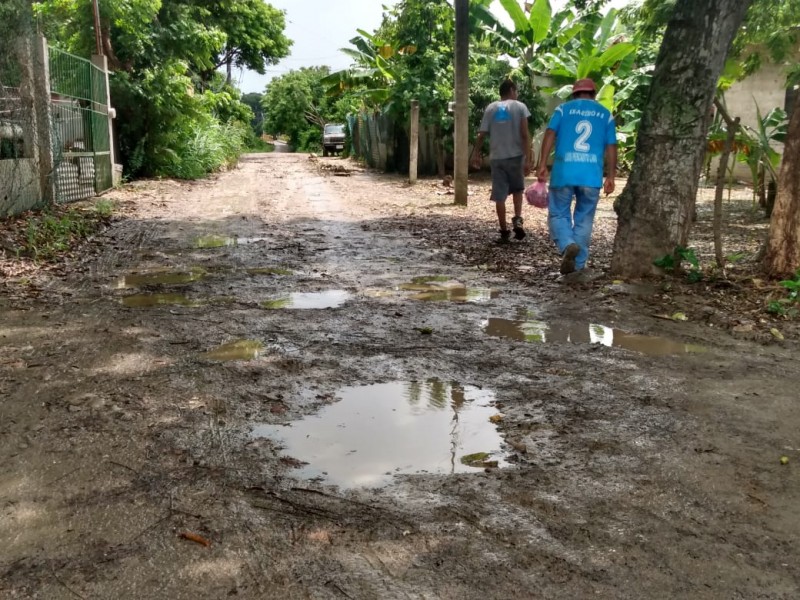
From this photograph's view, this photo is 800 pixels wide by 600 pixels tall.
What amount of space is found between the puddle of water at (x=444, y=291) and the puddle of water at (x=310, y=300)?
0.58 m

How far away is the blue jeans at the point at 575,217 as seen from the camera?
6773 millimetres

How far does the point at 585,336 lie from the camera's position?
5.09 metres

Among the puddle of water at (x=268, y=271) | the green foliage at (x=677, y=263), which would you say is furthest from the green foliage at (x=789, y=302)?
the puddle of water at (x=268, y=271)

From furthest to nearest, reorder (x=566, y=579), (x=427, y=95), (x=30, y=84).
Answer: (x=427, y=95), (x=30, y=84), (x=566, y=579)

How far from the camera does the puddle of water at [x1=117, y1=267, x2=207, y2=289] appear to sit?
661 centimetres

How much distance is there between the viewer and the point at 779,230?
6.02 m

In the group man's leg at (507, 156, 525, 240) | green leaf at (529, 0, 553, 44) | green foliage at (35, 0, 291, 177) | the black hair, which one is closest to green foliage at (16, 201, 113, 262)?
man's leg at (507, 156, 525, 240)

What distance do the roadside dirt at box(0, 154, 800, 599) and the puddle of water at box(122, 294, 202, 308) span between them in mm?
38

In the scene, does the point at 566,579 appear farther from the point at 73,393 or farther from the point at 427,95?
the point at 427,95

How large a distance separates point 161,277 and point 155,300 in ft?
3.32

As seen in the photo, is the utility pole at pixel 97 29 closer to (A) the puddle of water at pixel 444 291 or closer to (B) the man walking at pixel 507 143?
(B) the man walking at pixel 507 143

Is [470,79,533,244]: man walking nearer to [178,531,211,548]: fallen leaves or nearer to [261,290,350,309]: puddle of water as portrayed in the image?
[261,290,350,309]: puddle of water

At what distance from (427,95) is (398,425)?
54.1 feet

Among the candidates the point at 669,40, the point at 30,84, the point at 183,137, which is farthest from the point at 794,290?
the point at 183,137
